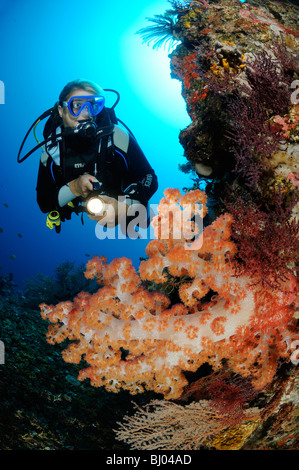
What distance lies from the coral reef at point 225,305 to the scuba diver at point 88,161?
4.93 ft

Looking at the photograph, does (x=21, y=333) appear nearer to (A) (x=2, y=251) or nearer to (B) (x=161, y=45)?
(B) (x=161, y=45)

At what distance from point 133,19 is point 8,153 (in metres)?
52.1

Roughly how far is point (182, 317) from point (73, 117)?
3800 millimetres

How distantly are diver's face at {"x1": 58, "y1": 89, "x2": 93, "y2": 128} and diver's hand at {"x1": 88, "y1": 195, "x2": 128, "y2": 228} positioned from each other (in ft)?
5.34

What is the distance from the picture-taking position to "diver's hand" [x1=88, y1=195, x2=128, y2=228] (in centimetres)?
370

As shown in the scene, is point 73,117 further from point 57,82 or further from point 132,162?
point 57,82

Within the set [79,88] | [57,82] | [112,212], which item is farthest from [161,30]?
[57,82]

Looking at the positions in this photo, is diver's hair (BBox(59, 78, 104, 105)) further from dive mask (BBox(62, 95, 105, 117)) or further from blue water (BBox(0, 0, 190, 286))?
blue water (BBox(0, 0, 190, 286))

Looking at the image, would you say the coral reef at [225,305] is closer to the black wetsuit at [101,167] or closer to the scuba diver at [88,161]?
the scuba diver at [88,161]

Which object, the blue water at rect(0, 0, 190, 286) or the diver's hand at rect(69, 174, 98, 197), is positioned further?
the blue water at rect(0, 0, 190, 286)

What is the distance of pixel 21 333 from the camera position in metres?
5.05

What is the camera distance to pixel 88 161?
165 inches

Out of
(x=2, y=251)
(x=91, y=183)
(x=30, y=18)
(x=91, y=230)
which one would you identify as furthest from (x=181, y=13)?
(x=91, y=230)

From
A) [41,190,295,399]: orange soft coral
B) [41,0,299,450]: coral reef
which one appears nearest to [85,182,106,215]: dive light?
[41,0,299,450]: coral reef
